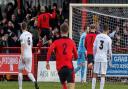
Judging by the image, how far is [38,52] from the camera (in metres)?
25.6

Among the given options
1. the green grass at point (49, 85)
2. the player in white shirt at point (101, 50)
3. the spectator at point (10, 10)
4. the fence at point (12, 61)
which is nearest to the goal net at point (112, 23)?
the green grass at point (49, 85)

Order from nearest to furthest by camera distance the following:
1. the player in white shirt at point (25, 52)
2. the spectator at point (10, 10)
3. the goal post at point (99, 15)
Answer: the player in white shirt at point (25, 52) → the goal post at point (99, 15) → the spectator at point (10, 10)

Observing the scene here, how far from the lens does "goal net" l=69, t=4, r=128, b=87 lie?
25328 millimetres

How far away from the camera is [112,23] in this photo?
25.7 m

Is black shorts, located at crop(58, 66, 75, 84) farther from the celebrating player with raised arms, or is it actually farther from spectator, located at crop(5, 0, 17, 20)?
spectator, located at crop(5, 0, 17, 20)

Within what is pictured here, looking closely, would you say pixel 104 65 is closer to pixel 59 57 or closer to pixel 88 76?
pixel 59 57

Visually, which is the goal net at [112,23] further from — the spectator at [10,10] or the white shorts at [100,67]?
the white shorts at [100,67]

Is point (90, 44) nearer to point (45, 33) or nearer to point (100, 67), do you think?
point (100, 67)

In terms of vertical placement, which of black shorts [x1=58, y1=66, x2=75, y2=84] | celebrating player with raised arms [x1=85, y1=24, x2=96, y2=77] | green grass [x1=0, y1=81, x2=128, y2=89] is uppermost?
black shorts [x1=58, y1=66, x2=75, y2=84]

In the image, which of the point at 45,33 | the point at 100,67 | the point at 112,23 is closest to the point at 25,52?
the point at 100,67

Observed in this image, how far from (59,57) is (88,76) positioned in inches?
366

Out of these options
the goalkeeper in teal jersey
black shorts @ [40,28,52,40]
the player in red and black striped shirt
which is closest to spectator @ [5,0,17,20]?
black shorts @ [40,28,52,40]

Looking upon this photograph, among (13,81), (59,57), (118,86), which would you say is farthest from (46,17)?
(59,57)

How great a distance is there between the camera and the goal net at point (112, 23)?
25.3m
